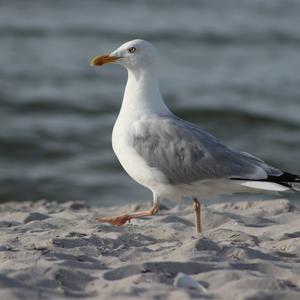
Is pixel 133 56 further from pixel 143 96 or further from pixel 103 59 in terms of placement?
pixel 143 96

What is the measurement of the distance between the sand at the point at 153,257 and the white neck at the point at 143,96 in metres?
0.85

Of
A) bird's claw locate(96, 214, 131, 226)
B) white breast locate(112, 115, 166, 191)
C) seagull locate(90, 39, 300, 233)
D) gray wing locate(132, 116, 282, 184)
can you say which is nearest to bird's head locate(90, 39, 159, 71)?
seagull locate(90, 39, 300, 233)

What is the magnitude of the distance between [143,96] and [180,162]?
707mm

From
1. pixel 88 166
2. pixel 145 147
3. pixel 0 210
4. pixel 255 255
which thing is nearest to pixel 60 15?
pixel 88 166

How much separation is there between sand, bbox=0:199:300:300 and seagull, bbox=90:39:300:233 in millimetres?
307

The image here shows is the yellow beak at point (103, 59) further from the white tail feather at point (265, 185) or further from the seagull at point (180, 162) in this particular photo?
the white tail feather at point (265, 185)

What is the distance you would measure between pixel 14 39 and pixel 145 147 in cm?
1201

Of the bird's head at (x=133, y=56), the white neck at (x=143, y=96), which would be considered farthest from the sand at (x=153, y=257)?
the bird's head at (x=133, y=56)

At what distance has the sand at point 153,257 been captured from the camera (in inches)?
166

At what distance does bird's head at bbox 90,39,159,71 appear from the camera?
656cm

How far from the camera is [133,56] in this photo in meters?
6.57

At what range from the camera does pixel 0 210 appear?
8492 mm

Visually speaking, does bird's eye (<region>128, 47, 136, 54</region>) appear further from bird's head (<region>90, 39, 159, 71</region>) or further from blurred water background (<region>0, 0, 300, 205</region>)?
blurred water background (<region>0, 0, 300, 205</region>)

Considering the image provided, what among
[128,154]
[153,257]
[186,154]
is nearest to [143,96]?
[128,154]
